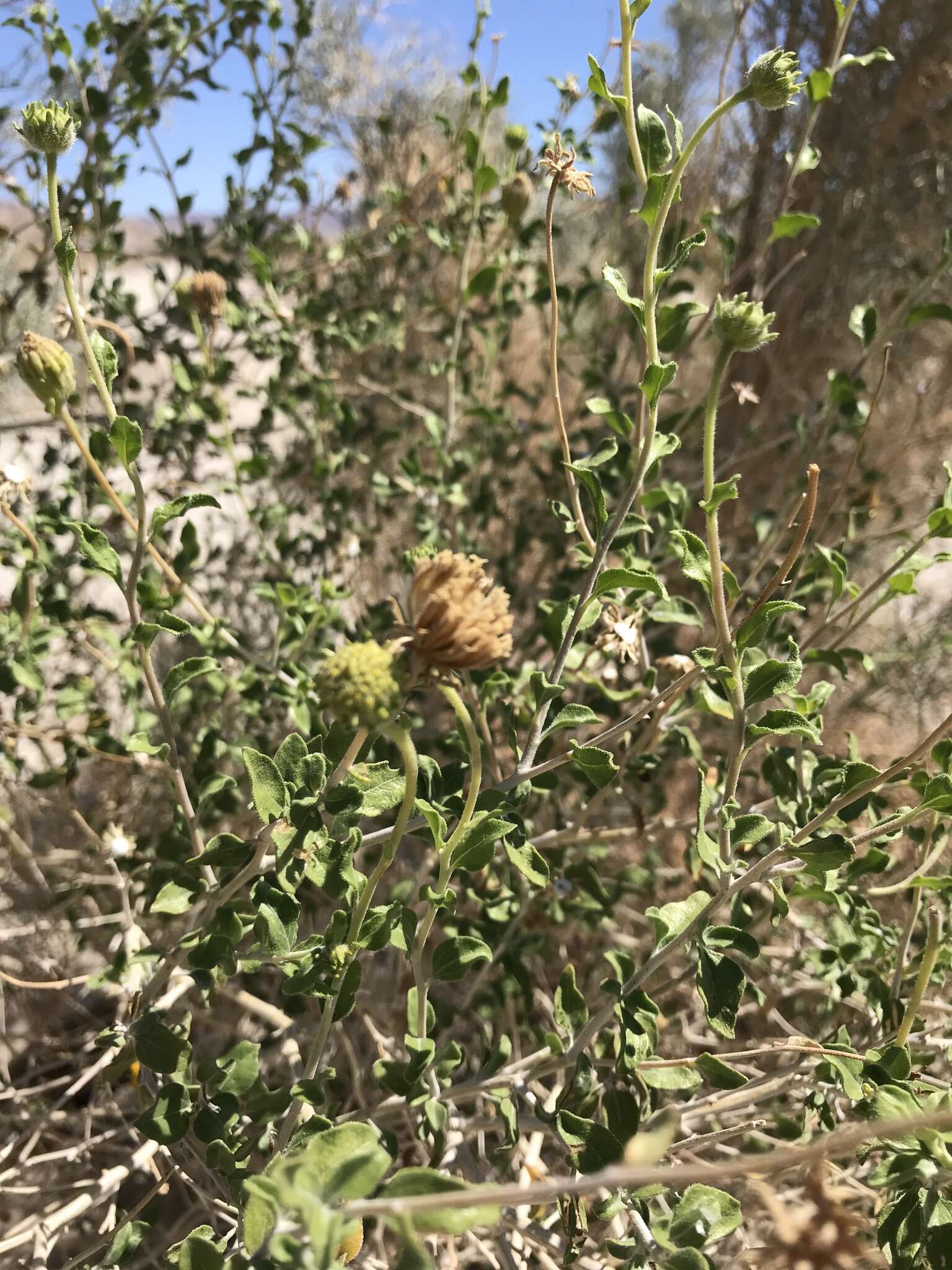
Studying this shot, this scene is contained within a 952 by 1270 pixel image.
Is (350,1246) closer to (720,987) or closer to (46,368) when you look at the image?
(720,987)

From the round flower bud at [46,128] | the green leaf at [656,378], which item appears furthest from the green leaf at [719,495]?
the round flower bud at [46,128]

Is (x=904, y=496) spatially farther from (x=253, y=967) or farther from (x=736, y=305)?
(x=253, y=967)

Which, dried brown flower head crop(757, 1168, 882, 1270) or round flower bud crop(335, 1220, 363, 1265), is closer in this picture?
dried brown flower head crop(757, 1168, 882, 1270)

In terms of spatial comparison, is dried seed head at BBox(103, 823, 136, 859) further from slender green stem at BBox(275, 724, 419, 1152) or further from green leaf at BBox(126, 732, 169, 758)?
slender green stem at BBox(275, 724, 419, 1152)

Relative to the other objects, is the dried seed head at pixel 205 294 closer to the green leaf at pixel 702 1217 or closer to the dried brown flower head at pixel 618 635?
the dried brown flower head at pixel 618 635

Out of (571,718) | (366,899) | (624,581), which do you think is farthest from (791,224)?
(366,899)

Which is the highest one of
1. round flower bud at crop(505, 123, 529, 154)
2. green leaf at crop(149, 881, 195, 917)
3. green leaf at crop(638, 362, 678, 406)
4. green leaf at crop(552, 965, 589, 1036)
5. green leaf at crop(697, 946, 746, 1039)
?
round flower bud at crop(505, 123, 529, 154)

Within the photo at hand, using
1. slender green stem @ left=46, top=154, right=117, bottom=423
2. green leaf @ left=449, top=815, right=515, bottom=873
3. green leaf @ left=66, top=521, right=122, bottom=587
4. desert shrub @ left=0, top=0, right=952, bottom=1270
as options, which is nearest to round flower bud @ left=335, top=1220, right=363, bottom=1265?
desert shrub @ left=0, top=0, right=952, bottom=1270

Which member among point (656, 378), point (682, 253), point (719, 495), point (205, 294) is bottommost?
point (719, 495)
